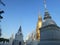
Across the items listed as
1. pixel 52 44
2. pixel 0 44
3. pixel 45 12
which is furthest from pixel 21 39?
pixel 52 44

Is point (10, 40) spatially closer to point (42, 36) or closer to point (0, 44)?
point (0, 44)

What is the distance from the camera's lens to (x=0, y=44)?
83688 mm

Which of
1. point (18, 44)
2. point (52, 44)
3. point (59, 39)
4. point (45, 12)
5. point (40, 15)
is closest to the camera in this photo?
point (52, 44)

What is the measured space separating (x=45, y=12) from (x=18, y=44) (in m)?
34.0

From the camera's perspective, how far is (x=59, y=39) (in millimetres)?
49656

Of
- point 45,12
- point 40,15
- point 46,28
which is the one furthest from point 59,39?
point 40,15

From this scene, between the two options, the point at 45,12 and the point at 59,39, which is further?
the point at 45,12

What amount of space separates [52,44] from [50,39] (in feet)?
10.2

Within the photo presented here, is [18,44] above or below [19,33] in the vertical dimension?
below

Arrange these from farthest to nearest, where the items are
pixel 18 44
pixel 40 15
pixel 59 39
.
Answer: pixel 18 44, pixel 40 15, pixel 59 39

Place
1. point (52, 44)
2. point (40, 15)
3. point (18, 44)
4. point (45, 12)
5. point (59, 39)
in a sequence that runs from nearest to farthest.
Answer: point (52, 44)
point (59, 39)
point (45, 12)
point (40, 15)
point (18, 44)

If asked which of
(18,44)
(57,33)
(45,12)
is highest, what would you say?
(45,12)

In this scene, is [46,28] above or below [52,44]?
above

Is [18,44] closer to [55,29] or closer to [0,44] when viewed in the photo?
[0,44]
